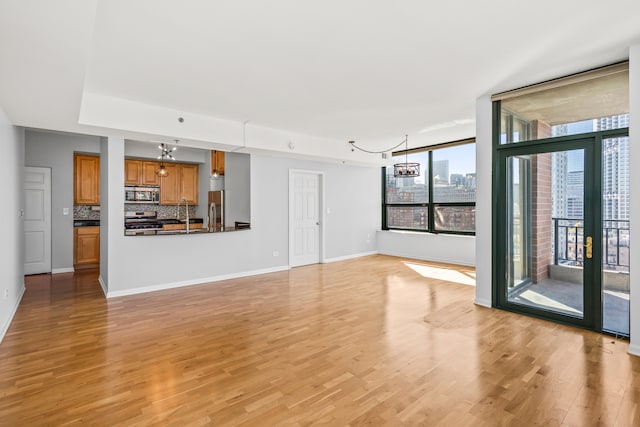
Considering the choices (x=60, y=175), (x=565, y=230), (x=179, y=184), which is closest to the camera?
(x=565, y=230)

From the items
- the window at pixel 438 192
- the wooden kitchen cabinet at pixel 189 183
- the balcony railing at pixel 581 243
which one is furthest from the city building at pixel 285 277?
the wooden kitchen cabinet at pixel 189 183

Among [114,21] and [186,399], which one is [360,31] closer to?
[114,21]

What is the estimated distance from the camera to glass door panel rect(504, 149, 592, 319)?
138 inches

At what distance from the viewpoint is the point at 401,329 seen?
11.3ft

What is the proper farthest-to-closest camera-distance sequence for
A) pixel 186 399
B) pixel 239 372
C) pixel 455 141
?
pixel 455 141 < pixel 239 372 < pixel 186 399

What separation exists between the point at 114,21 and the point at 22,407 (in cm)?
274

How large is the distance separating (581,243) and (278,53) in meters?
3.67

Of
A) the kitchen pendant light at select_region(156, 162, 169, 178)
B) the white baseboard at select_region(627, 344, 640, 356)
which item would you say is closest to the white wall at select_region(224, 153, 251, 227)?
the kitchen pendant light at select_region(156, 162, 169, 178)

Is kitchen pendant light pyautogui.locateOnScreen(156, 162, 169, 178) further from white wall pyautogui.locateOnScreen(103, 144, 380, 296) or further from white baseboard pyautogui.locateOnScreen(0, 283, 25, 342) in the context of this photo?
white baseboard pyautogui.locateOnScreen(0, 283, 25, 342)

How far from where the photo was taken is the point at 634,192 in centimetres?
288

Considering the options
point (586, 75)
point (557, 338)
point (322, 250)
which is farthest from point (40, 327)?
point (586, 75)

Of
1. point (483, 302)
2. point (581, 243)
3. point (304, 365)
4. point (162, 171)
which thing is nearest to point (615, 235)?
point (581, 243)

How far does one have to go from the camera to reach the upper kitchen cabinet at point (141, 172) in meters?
7.36

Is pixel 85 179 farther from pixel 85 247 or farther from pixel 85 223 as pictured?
pixel 85 247
